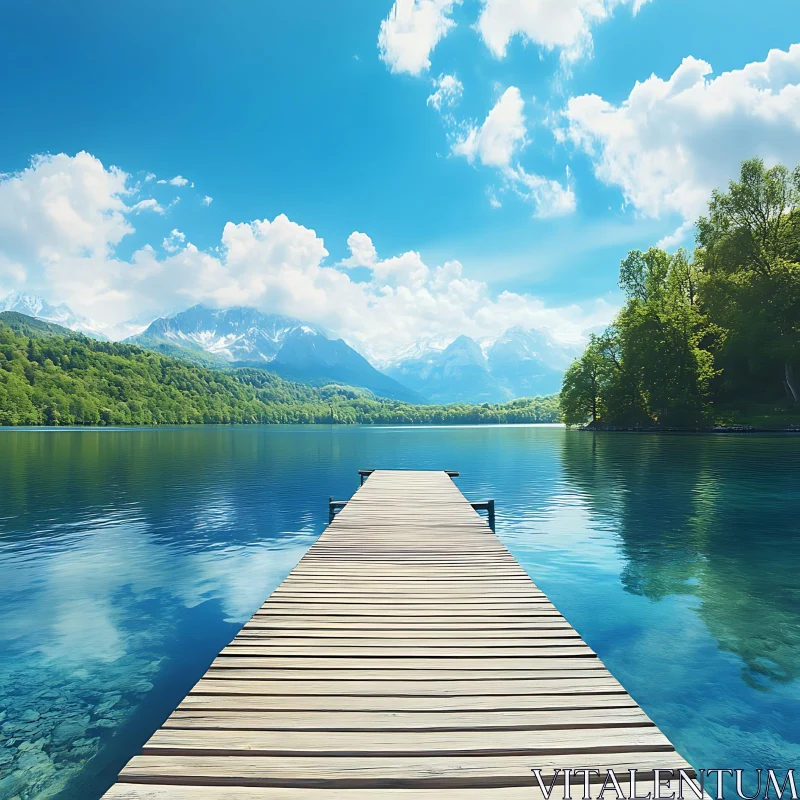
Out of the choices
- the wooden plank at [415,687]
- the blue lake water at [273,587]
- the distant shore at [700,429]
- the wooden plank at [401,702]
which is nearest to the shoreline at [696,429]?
the distant shore at [700,429]

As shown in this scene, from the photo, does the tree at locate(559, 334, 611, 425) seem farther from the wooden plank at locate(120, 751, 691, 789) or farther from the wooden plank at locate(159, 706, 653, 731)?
the wooden plank at locate(120, 751, 691, 789)

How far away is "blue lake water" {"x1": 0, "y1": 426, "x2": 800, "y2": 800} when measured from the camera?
21.5ft

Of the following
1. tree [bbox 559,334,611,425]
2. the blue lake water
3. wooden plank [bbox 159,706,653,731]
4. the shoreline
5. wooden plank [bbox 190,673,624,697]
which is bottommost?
the blue lake water

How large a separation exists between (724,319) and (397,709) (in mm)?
79106

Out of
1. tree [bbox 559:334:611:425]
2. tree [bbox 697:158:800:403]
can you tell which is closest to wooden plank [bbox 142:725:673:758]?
tree [bbox 697:158:800:403]

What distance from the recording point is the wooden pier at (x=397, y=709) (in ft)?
10.5

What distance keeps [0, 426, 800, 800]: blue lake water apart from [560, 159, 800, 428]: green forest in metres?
44.7

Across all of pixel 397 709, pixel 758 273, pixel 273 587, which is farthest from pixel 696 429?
pixel 397 709

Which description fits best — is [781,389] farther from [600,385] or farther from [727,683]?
[727,683]

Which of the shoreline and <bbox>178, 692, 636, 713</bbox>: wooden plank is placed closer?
<bbox>178, 692, 636, 713</bbox>: wooden plank

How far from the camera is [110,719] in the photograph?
684cm

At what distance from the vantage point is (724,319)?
6819 centimetres

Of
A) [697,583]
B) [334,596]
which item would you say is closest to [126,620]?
[334,596]

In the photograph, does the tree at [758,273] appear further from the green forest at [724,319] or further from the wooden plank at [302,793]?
the wooden plank at [302,793]
